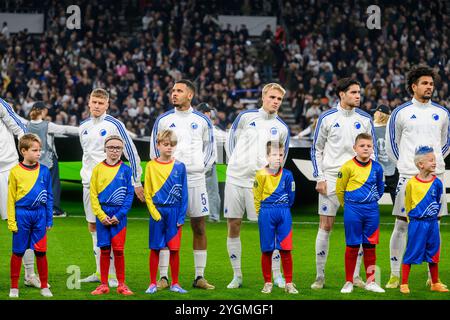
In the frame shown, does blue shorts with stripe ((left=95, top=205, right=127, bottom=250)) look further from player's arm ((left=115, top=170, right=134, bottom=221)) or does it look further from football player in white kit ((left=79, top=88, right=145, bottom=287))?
football player in white kit ((left=79, top=88, right=145, bottom=287))

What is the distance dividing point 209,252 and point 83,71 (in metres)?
14.3

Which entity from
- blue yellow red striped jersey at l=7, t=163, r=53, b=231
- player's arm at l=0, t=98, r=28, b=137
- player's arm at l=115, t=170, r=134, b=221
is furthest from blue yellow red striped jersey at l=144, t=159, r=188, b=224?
player's arm at l=0, t=98, r=28, b=137

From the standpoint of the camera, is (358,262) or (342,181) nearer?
(342,181)

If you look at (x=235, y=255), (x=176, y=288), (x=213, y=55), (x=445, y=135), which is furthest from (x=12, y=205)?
(x=213, y=55)

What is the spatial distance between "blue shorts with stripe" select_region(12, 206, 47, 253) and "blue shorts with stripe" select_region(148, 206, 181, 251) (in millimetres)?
1000

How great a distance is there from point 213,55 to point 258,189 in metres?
19.0

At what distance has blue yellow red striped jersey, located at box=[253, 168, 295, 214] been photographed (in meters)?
9.19

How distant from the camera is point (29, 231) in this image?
877 centimetres

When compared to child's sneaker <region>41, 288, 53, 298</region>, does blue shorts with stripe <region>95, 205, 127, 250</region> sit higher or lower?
higher

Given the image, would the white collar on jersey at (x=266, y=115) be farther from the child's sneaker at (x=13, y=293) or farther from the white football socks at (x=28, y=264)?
the child's sneaker at (x=13, y=293)

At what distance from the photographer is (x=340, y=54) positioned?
91.1ft

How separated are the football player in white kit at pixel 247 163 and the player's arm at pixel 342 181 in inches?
25.0

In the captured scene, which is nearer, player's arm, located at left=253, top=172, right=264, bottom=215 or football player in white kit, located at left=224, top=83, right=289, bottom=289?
player's arm, located at left=253, top=172, right=264, bottom=215

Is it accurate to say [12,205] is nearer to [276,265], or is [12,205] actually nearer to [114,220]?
[114,220]
